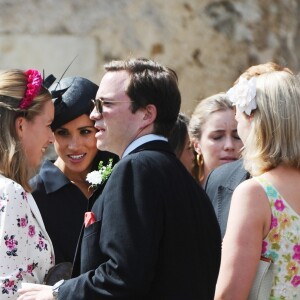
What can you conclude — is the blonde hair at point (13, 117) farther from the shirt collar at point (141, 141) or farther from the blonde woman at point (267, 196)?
the blonde woman at point (267, 196)

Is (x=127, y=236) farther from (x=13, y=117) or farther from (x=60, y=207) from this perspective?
(x=60, y=207)

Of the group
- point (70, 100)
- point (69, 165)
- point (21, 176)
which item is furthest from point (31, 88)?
point (69, 165)

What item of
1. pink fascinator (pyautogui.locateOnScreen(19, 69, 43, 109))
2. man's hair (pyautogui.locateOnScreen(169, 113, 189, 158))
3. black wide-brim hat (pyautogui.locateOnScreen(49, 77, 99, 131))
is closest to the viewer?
pink fascinator (pyautogui.locateOnScreen(19, 69, 43, 109))

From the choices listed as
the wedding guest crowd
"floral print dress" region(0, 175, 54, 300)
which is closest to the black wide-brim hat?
the wedding guest crowd

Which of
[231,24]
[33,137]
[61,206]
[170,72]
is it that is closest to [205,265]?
[170,72]

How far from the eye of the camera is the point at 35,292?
338cm

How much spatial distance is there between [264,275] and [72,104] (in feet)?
5.24

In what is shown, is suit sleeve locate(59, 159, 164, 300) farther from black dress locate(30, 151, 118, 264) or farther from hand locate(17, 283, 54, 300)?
black dress locate(30, 151, 118, 264)

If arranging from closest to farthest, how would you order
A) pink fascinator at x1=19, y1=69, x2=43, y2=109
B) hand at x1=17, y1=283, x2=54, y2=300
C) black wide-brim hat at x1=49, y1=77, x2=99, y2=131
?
hand at x1=17, y1=283, x2=54, y2=300
pink fascinator at x1=19, y1=69, x2=43, y2=109
black wide-brim hat at x1=49, y1=77, x2=99, y2=131

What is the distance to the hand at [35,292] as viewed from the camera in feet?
10.9

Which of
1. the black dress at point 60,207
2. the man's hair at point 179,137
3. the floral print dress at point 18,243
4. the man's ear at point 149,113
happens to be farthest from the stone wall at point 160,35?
the man's ear at point 149,113

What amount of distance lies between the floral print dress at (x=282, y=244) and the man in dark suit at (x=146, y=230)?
0.21 m

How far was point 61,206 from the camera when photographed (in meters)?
4.53

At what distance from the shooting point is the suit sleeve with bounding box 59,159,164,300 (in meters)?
3.13
